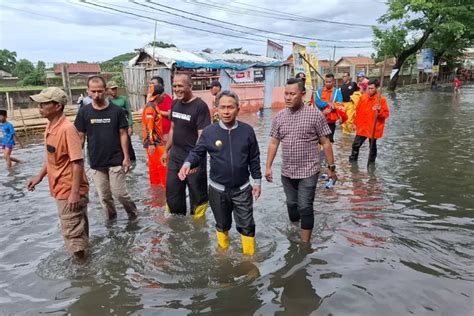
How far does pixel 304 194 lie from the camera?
14.8ft

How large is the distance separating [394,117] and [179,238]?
47.4 feet

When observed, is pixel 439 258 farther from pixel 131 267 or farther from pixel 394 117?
pixel 394 117

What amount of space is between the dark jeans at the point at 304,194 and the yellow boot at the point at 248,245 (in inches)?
26.6

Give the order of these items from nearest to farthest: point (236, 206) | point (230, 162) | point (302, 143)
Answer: point (230, 162) → point (236, 206) → point (302, 143)

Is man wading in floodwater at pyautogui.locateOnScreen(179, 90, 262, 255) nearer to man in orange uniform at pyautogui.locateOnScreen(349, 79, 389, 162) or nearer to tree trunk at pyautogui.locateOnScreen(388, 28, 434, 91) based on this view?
man in orange uniform at pyautogui.locateOnScreen(349, 79, 389, 162)

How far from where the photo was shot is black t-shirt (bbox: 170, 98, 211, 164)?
501cm

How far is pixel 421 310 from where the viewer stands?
3.37 metres

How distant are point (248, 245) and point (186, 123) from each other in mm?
1721

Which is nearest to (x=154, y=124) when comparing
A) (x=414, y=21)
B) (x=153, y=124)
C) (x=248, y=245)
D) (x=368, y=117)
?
(x=153, y=124)

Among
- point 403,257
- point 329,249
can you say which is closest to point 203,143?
point 329,249

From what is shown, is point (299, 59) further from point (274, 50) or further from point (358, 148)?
point (274, 50)

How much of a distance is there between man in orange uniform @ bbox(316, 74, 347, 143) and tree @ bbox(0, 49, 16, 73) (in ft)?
253

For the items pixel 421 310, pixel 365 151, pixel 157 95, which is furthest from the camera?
pixel 365 151

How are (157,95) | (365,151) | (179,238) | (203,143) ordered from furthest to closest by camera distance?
(365,151), (157,95), (179,238), (203,143)
